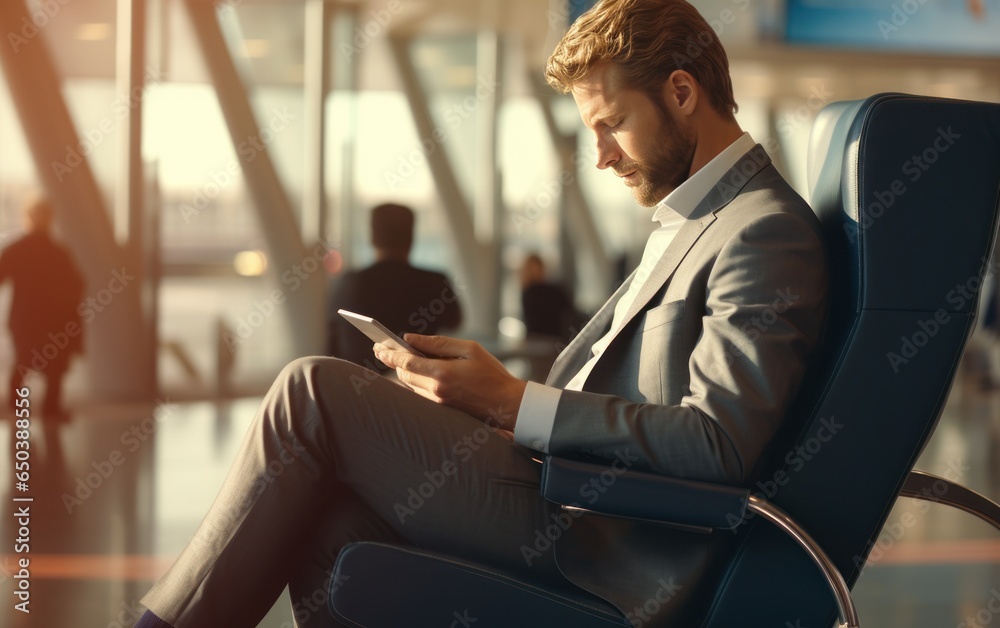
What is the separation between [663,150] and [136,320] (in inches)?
252

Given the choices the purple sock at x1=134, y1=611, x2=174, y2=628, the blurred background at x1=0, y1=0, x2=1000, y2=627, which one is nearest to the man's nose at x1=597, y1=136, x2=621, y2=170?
the purple sock at x1=134, y1=611, x2=174, y2=628

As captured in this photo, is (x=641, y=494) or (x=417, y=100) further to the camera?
(x=417, y=100)

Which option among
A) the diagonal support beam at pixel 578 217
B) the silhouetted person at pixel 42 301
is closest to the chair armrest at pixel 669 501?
the silhouetted person at pixel 42 301

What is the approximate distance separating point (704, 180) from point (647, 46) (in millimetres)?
236

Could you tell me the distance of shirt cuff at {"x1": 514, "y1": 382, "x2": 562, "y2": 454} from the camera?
1.34m

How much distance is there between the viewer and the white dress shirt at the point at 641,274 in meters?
1.34

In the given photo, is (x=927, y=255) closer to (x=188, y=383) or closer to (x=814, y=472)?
(x=814, y=472)

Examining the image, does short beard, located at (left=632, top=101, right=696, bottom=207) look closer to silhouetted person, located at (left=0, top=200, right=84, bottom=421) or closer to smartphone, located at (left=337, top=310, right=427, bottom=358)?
smartphone, located at (left=337, top=310, right=427, bottom=358)

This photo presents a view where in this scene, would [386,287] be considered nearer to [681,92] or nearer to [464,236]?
[681,92]

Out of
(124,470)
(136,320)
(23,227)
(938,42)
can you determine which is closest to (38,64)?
(23,227)

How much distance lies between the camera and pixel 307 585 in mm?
1394

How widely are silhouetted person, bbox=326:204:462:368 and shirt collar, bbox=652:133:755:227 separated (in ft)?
9.43

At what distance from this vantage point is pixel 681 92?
1.58 metres

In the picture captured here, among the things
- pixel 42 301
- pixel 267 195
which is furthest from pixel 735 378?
pixel 267 195
